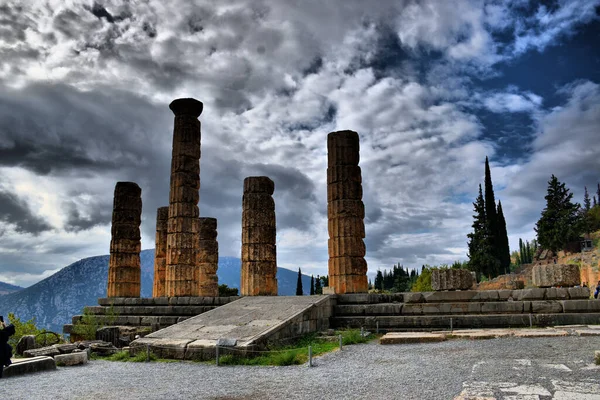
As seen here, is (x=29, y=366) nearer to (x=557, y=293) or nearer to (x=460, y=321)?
(x=460, y=321)

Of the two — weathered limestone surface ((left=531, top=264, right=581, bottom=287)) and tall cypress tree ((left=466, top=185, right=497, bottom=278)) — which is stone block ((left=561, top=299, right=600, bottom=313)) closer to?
weathered limestone surface ((left=531, top=264, right=581, bottom=287))

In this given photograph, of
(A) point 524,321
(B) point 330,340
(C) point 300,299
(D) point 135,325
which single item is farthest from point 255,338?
(D) point 135,325

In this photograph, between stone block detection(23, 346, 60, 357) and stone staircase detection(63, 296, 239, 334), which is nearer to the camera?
stone block detection(23, 346, 60, 357)

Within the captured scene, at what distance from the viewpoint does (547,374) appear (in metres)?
6.93

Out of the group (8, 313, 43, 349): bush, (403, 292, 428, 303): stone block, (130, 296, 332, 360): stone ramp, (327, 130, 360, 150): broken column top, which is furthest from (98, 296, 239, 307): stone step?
(327, 130, 360, 150): broken column top

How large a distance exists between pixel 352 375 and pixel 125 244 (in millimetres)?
16276

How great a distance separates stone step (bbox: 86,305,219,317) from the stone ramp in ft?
6.92

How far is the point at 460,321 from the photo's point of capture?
1391 cm

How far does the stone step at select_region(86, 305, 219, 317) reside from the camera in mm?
17047

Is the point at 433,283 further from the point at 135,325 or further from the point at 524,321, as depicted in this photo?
the point at 135,325

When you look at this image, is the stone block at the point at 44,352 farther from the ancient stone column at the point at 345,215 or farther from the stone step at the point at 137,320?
the ancient stone column at the point at 345,215

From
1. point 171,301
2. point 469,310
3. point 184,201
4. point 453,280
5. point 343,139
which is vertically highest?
point 343,139

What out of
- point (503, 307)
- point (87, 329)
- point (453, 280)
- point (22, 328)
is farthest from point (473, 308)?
point (22, 328)

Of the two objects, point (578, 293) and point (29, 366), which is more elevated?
point (578, 293)
